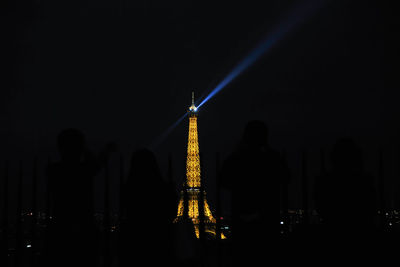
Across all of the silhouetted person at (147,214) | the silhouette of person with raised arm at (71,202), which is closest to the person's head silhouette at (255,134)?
the silhouetted person at (147,214)

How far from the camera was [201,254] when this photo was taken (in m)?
5.65

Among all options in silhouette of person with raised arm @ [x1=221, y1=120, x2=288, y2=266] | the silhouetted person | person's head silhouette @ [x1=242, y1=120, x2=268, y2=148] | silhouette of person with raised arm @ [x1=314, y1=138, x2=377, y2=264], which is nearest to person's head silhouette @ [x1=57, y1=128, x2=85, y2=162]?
the silhouetted person

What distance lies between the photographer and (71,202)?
4.66 meters

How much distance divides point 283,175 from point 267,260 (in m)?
0.98

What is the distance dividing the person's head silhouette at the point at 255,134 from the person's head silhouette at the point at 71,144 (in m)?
1.88

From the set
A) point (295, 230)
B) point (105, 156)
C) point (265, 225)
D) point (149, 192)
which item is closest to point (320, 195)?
point (265, 225)

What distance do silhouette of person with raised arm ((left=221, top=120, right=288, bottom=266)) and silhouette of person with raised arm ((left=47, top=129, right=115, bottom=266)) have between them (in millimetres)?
1600

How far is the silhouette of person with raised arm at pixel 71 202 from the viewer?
4.64 m

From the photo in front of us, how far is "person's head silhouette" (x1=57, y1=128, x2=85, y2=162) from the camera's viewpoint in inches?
183

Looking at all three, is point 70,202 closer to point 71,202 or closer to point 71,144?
point 71,202

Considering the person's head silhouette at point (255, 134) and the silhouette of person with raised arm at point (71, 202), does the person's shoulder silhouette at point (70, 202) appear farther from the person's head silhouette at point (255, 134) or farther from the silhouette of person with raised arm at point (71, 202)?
the person's head silhouette at point (255, 134)

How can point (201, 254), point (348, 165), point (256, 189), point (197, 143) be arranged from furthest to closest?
point (197, 143)
point (201, 254)
point (348, 165)
point (256, 189)

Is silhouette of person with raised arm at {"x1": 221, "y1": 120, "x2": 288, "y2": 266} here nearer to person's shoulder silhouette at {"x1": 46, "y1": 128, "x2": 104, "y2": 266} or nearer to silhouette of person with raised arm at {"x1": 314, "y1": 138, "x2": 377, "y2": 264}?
silhouette of person with raised arm at {"x1": 314, "y1": 138, "x2": 377, "y2": 264}

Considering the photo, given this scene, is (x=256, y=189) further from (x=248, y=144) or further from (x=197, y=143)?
(x=197, y=143)
